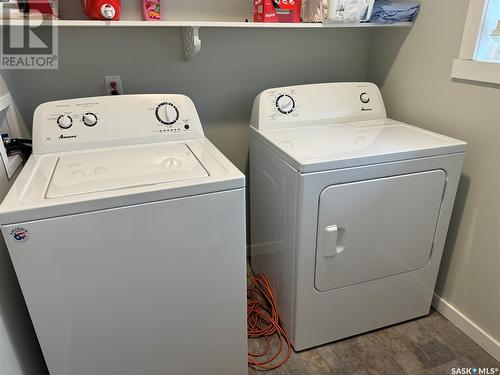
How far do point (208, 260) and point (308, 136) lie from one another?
0.73 metres

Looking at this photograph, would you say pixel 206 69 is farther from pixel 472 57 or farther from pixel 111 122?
pixel 472 57

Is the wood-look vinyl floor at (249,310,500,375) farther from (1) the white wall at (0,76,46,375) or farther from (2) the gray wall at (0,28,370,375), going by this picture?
(2) the gray wall at (0,28,370,375)

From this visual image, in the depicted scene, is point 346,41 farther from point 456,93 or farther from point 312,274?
point 312,274

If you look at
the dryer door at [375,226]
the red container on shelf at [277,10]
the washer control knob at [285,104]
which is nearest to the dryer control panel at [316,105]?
the washer control knob at [285,104]

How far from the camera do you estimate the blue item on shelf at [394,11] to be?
1.63m

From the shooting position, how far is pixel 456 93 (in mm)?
1548

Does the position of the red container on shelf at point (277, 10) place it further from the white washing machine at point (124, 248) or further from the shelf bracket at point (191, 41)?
the white washing machine at point (124, 248)

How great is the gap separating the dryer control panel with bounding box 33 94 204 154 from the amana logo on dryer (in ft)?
1.69

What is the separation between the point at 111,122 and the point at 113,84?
310mm

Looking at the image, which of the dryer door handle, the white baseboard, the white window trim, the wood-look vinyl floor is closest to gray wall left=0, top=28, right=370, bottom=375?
the white window trim

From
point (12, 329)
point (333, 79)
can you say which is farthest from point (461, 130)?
point (12, 329)

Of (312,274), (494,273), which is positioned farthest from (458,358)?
(312,274)

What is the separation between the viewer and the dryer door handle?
139cm

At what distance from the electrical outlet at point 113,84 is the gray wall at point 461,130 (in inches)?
53.4
